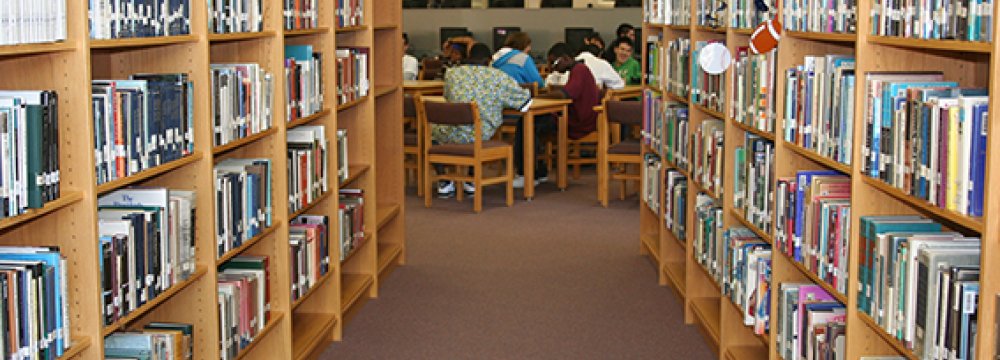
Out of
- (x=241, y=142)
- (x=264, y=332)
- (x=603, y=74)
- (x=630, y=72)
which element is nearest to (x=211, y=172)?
(x=241, y=142)

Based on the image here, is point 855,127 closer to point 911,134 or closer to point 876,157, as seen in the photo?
point 876,157

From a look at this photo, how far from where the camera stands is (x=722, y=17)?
5.16 metres

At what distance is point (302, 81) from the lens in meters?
4.85

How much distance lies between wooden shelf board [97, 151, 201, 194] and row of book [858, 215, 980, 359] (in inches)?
72.0

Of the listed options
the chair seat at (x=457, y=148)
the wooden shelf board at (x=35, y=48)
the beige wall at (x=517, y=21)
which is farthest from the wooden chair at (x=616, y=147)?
the beige wall at (x=517, y=21)

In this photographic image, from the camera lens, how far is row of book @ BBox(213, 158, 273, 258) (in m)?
4.03

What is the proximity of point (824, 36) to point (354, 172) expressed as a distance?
9.26ft

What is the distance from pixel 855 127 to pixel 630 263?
3.83 m

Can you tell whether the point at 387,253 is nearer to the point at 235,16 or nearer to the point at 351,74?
the point at 351,74

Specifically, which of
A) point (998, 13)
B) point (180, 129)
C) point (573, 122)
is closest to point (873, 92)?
point (998, 13)

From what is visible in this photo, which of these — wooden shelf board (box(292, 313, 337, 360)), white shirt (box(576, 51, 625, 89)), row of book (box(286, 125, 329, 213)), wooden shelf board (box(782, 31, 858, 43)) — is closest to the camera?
wooden shelf board (box(782, 31, 858, 43))

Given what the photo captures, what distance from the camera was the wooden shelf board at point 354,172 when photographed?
571cm

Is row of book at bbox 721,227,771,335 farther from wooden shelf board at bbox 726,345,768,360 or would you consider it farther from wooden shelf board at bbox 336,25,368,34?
wooden shelf board at bbox 336,25,368,34

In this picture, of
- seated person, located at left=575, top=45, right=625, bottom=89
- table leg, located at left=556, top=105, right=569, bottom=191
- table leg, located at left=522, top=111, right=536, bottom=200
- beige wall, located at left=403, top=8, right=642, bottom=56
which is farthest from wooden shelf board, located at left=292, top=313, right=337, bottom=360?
beige wall, located at left=403, top=8, right=642, bottom=56
